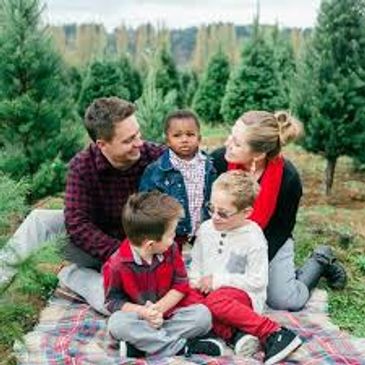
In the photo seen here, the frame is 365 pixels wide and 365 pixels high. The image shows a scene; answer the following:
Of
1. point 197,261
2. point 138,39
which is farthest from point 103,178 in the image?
point 138,39

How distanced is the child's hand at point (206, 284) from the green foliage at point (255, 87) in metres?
8.36

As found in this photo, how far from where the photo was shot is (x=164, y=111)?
877cm

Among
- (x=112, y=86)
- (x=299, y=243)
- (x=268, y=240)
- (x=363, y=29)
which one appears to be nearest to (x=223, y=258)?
(x=268, y=240)

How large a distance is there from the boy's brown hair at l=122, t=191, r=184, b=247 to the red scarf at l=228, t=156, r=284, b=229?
0.94 metres

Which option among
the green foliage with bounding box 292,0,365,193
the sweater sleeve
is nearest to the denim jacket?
the sweater sleeve

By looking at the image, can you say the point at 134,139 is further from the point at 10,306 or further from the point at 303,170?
the point at 303,170

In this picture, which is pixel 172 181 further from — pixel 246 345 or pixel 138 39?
pixel 138 39

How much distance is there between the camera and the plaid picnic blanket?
4277 mm

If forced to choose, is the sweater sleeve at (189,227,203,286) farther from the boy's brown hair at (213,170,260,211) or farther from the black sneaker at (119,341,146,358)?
the black sneaker at (119,341,146,358)

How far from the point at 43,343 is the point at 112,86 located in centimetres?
1065

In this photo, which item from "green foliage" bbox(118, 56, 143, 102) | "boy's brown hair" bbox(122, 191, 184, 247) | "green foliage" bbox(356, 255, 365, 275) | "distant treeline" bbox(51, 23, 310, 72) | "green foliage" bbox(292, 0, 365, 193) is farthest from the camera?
"distant treeline" bbox(51, 23, 310, 72)

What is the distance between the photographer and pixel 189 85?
80.4 ft

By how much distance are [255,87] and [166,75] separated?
7696mm

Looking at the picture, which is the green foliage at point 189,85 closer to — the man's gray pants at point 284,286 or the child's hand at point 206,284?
the man's gray pants at point 284,286
